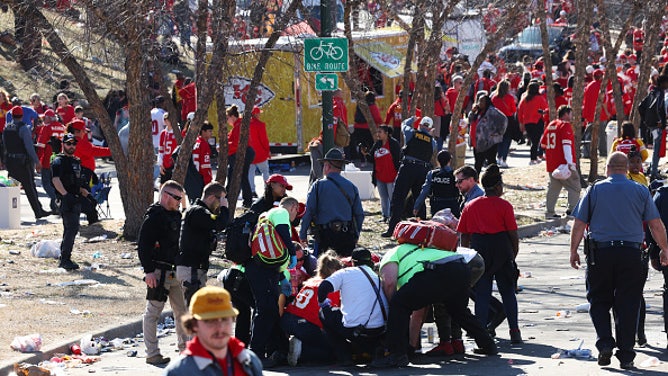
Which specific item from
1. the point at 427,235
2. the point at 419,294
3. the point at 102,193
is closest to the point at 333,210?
the point at 427,235

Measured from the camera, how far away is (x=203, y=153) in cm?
1811

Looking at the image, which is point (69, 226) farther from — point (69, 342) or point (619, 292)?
point (619, 292)

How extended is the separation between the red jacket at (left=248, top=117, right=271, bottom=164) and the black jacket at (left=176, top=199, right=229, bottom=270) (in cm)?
1119

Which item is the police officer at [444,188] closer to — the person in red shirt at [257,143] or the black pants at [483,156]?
the person in red shirt at [257,143]

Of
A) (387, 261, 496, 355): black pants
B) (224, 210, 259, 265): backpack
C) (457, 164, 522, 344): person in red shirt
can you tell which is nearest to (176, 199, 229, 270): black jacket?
(224, 210, 259, 265): backpack

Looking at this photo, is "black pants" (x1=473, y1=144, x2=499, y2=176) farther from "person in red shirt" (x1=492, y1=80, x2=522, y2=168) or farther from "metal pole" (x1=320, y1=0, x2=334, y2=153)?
"metal pole" (x1=320, y1=0, x2=334, y2=153)

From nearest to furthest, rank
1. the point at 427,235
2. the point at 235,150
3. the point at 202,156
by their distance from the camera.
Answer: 1. the point at 427,235
2. the point at 202,156
3. the point at 235,150

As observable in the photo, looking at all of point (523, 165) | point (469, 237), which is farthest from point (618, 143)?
point (523, 165)

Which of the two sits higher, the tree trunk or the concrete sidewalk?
the tree trunk

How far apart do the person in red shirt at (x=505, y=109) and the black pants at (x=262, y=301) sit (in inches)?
643

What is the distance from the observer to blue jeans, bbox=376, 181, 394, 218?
19.3 m

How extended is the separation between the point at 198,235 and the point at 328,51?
5693 millimetres

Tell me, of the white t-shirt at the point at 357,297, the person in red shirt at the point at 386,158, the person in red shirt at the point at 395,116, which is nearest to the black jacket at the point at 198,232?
the white t-shirt at the point at 357,297

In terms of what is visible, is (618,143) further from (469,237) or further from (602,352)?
(602,352)
